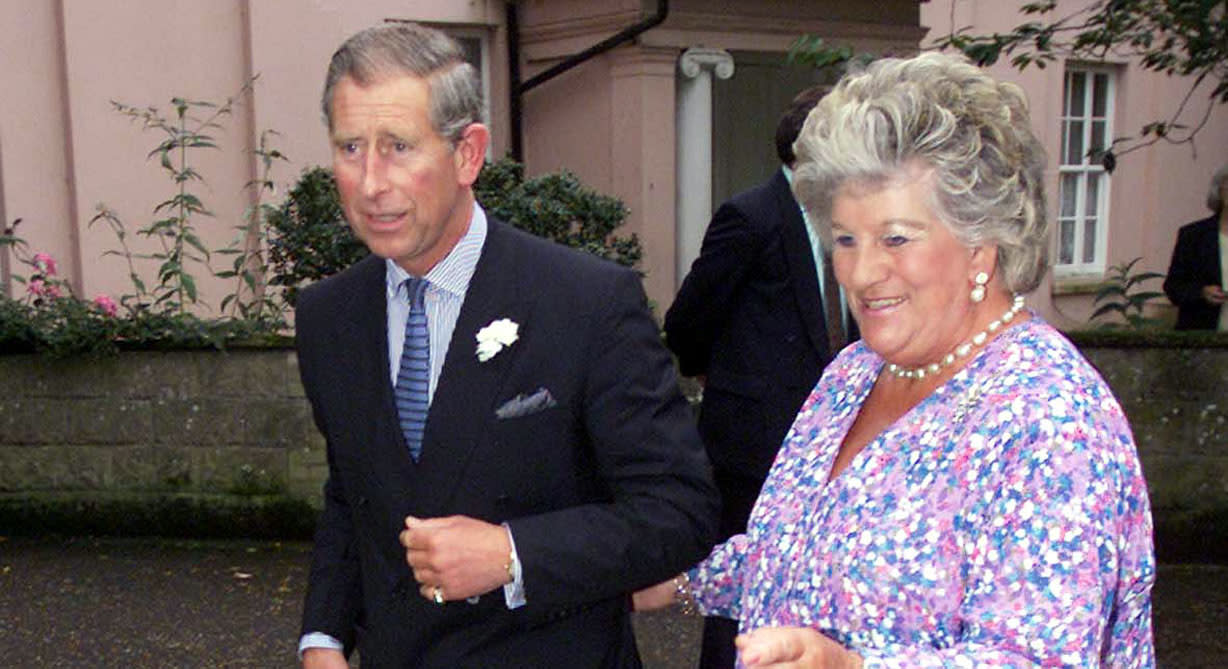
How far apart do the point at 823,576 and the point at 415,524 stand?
63cm

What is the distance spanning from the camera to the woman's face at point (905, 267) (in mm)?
1715

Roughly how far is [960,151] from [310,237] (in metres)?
5.53

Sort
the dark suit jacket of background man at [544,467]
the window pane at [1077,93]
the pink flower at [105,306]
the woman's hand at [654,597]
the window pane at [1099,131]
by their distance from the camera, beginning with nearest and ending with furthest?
the dark suit jacket of background man at [544,467]
the woman's hand at [654,597]
the pink flower at [105,306]
the window pane at [1077,93]
the window pane at [1099,131]

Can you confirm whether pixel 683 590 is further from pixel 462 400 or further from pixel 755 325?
pixel 755 325

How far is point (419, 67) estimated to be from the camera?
2049 mm

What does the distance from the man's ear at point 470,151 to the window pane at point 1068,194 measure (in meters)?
12.1

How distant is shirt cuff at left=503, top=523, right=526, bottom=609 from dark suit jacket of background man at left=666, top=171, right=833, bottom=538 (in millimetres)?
1791

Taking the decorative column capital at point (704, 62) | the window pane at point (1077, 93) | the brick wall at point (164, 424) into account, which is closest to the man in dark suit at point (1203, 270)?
the decorative column capital at point (704, 62)

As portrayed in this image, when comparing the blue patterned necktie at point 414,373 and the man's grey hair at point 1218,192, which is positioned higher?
the man's grey hair at point 1218,192

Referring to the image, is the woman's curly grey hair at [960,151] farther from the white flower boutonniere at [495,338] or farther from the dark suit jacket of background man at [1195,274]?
the dark suit jacket of background man at [1195,274]

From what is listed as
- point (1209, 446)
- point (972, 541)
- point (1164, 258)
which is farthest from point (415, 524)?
point (1164, 258)

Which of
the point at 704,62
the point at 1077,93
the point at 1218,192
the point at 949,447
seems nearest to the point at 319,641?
the point at 949,447

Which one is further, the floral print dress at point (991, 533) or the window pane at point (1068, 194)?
the window pane at point (1068, 194)

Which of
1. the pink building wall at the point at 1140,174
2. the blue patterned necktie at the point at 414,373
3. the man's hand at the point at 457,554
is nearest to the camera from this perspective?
the man's hand at the point at 457,554
